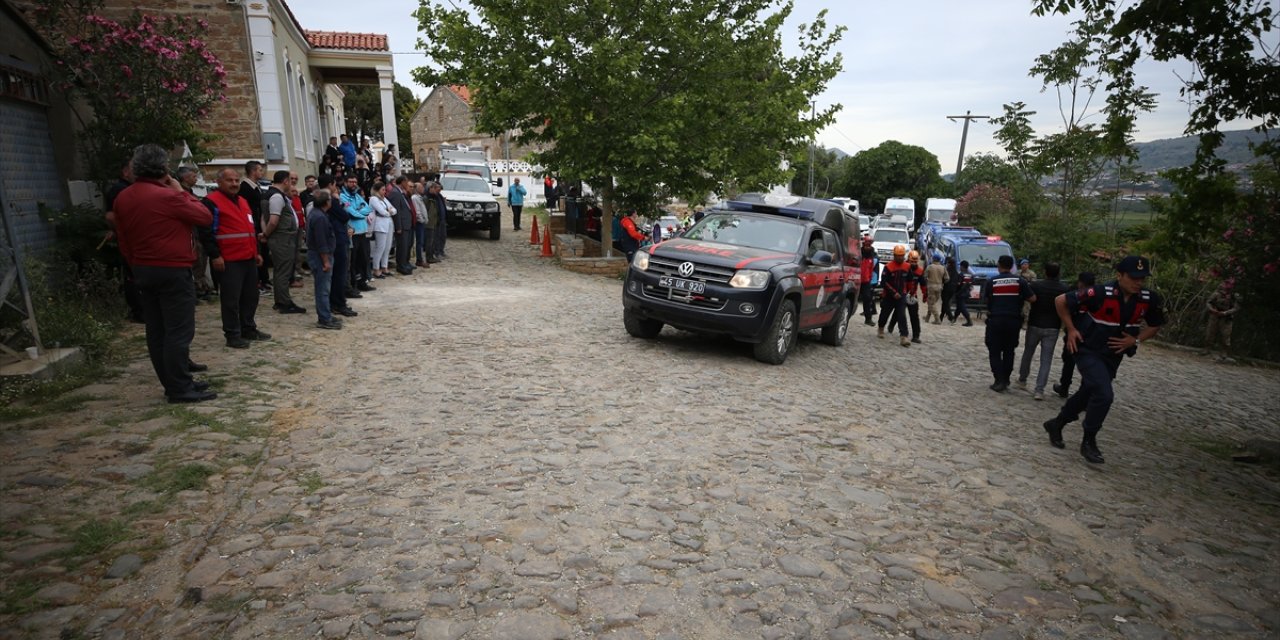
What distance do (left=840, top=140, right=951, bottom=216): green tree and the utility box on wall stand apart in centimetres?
5558

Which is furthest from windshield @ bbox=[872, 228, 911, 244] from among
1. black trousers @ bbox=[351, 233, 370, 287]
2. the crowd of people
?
black trousers @ bbox=[351, 233, 370, 287]

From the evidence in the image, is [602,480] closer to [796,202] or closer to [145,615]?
[145,615]

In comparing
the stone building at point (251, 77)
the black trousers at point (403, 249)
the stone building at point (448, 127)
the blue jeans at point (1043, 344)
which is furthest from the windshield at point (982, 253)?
the stone building at point (448, 127)

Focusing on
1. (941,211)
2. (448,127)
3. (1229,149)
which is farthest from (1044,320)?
(448,127)

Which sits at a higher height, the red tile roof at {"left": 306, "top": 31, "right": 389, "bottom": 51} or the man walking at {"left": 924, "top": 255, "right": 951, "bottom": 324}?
the red tile roof at {"left": 306, "top": 31, "right": 389, "bottom": 51}

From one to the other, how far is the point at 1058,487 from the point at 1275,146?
4.44 metres

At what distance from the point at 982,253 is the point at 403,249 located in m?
16.8

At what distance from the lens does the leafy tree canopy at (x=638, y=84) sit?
1700 centimetres

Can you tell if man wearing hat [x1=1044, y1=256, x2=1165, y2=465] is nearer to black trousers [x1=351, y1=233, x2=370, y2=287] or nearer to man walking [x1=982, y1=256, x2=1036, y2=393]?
man walking [x1=982, y1=256, x2=1036, y2=393]

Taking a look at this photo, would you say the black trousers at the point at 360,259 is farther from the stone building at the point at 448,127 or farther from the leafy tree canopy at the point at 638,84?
the stone building at the point at 448,127

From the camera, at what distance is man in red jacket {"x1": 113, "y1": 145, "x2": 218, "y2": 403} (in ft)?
18.7

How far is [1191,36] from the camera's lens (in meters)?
7.22

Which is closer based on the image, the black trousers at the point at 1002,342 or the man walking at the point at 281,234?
the man walking at the point at 281,234

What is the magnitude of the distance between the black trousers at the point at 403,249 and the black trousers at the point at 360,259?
227cm
